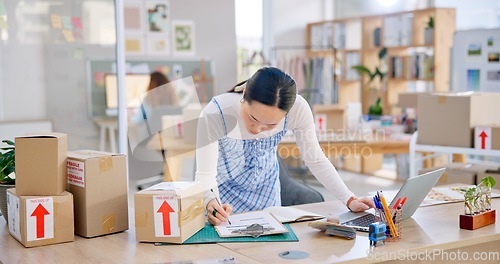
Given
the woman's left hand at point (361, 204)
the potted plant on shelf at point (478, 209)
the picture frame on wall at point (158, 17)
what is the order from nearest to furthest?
the potted plant on shelf at point (478, 209) → the woman's left hand at point (361, 204) → the picture frame on wall at point (158, 17)

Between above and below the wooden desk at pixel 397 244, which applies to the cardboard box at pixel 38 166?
above

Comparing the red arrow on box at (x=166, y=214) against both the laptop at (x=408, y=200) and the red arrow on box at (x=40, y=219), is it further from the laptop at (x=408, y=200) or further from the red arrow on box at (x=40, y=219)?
the laptop at (x=408, y=200)

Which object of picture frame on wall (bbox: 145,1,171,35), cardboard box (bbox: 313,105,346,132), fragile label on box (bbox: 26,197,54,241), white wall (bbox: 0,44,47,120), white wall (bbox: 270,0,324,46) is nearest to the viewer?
fragile label on box (bbox: 26,197,54,241)

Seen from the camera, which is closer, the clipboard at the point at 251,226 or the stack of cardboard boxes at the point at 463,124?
the clipboard at the point at 251,226

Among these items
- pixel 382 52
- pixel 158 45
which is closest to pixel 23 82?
pixel 158 45

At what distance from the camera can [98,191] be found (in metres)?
2.27

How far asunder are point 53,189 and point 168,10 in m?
6.14

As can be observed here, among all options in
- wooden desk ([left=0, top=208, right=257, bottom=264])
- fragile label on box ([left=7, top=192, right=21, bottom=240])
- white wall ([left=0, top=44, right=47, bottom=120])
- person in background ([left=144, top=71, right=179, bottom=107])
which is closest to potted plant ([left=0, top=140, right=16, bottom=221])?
fragile label on box ([left=7, top=192, right=21, bottom=240])

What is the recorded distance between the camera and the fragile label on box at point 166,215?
216 cm

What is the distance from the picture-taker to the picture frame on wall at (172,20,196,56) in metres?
8.18

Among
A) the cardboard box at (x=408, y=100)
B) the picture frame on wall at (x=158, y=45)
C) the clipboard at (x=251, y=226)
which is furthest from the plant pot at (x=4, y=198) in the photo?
the picture frame on wall at (x=158, y=45)

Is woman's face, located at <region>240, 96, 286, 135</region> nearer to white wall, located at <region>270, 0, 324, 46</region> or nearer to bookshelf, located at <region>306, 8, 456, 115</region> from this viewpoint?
bookshelf, located at <region>306, 8, 456, 115</region>

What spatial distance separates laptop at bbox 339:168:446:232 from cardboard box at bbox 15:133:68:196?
40.7 inches

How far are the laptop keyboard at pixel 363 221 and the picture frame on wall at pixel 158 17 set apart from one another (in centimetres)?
592
